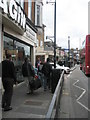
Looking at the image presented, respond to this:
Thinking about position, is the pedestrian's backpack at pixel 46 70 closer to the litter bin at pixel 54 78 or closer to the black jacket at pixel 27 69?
the litter bin at pixel 54 78

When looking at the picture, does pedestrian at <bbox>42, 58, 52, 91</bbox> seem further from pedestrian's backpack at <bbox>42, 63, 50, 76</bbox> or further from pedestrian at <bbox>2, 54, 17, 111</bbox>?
pedestrian at <bbox>2, 54, 17, 111</bbox>

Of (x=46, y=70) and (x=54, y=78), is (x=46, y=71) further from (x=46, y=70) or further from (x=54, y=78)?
(x=54, y=78)

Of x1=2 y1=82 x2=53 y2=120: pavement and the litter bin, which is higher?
the litter bin

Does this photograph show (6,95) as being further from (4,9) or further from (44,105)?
(4,9)

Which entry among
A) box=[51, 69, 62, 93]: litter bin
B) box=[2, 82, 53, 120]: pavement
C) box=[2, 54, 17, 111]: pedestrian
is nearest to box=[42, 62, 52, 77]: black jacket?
box=[51, 69, 62, 93]: litter bin

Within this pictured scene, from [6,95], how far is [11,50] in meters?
5.19

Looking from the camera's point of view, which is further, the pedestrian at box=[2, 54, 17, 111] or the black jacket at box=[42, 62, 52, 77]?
the black jacket at box=[42, 62, 52, 77]

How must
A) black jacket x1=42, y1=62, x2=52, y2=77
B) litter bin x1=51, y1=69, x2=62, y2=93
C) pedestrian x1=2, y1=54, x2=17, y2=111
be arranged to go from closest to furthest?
1. pedestrian x1=2, y1=54, x2=17, y2=111
2. litter bin x1=51, y1=69, x2=62, y2=93
3. black jacket x1=42, y1=62, x2=52, y2=77

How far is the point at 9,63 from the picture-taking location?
19.5 ft

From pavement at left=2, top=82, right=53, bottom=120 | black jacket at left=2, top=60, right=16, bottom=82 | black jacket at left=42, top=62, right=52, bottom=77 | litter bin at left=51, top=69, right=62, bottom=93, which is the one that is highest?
black jacket at left=2, top=60, right=16, bottom=82

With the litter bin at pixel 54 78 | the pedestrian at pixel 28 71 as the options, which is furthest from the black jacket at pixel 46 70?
the pedestrian at pixel 28 71

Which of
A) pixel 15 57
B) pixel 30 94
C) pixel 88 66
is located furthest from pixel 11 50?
pixel 88 66

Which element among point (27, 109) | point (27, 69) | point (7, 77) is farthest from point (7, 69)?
point (27, 69)

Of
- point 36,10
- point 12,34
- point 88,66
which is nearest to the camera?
point 12,34
